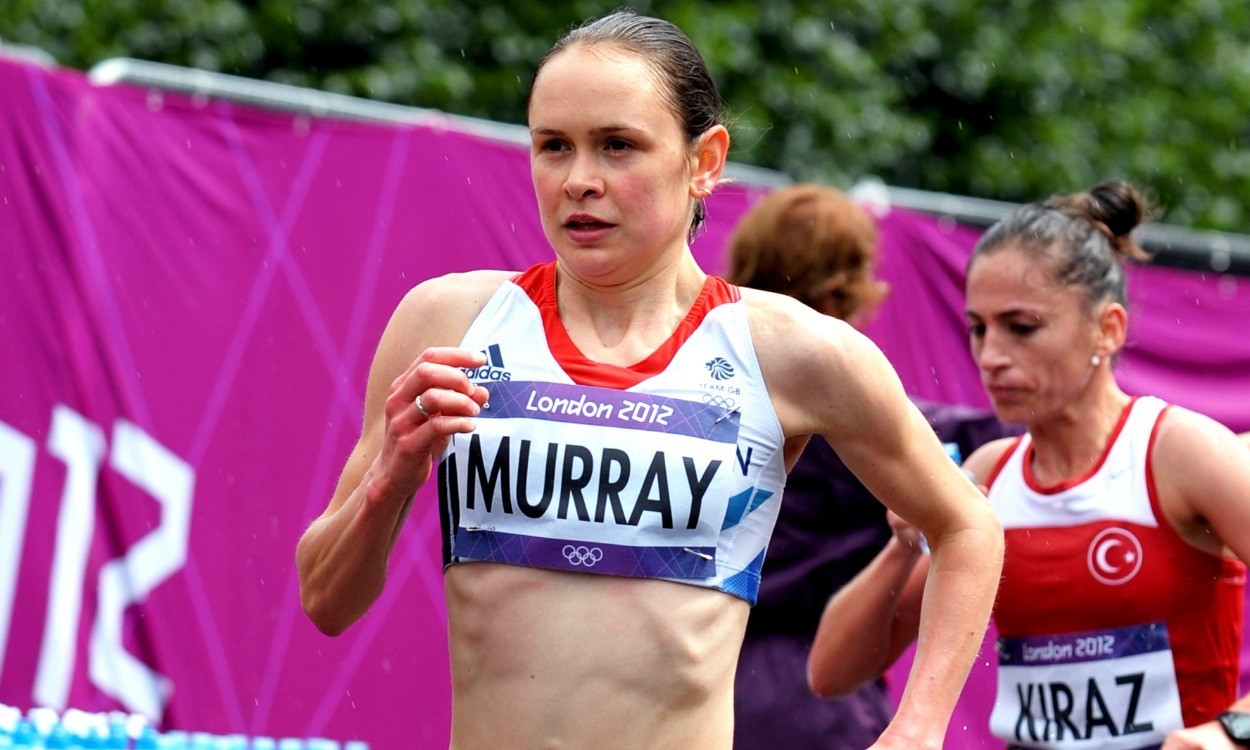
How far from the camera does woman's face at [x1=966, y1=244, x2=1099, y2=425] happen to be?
357cm

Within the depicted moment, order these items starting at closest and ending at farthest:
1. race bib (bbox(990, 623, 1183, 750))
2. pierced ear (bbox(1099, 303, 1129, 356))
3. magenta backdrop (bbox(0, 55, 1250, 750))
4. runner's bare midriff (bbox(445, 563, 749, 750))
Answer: runner's bare midriff (bbox(445, 563, 749, 750)) < race bib (bbox(990, 623, 1183, 750)) < pierced ear (bbox(1099, 303, 1129, 356)) < magenta backdrop (bbox(0, 55, 1250, 750))

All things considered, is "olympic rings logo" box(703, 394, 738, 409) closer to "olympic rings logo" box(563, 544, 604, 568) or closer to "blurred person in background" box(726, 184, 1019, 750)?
"olympic rings logo" box(563, 544, 604, 568)

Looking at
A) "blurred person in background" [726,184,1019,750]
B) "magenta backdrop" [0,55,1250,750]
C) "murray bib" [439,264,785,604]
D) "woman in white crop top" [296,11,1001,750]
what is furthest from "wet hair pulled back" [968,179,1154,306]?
"magenta backdrop" [0,55,1250,750]

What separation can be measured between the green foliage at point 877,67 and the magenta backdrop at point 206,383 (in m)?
2.96

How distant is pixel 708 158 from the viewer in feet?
8.54

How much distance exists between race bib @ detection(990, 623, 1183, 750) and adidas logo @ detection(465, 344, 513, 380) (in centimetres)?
157

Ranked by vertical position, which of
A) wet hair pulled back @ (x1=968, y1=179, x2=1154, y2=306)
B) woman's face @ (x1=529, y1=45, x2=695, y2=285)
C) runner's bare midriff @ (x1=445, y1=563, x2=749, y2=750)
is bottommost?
runner's bare midriff @ (x1=445, y1=563, x2=749, y2=750)

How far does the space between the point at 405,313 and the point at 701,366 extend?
0.46 meters

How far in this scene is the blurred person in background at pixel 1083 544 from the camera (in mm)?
3359

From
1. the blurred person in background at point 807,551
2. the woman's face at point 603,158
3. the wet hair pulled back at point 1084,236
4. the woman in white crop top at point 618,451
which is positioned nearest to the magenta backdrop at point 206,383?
the blurred person in background at point 807,551

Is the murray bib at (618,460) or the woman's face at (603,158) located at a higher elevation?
the woman's face at (603,158)

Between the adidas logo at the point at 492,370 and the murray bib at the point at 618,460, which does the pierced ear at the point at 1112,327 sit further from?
the adidas logo at the point at 492,370

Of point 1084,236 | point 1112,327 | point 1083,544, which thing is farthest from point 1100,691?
point 1084,236

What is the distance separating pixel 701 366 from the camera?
243cm
